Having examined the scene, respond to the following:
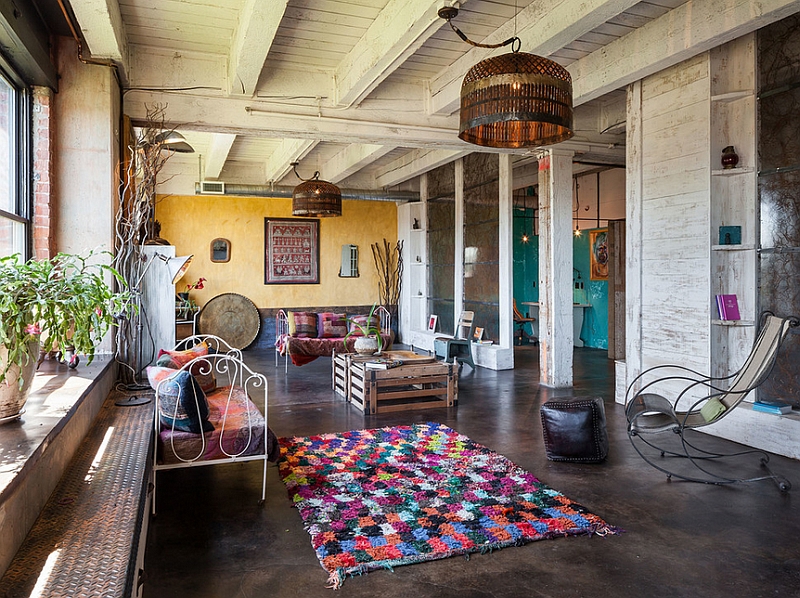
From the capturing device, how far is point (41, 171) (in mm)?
4523

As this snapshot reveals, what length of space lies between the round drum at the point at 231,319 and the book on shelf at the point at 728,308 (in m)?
8.49

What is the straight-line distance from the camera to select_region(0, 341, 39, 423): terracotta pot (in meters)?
2.49

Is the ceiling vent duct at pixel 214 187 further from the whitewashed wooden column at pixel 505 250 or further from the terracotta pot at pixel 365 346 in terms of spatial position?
the terracotta pot at pixel 365 346

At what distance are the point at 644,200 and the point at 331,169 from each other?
577 cm

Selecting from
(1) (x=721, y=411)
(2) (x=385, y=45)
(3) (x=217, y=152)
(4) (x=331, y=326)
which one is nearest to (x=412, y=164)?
(4) (x=331, y=326)

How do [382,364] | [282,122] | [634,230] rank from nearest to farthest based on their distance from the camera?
[634,230]
[282,122]
[382,364]

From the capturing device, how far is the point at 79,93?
4727mm

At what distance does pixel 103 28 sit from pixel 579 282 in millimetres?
9568

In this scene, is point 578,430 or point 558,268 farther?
point 558,268

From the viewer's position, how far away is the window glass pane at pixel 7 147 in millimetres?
4051

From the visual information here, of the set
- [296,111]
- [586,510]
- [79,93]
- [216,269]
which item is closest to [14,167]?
[79,93]

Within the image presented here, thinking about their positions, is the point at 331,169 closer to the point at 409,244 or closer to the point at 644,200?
the point at 409,244

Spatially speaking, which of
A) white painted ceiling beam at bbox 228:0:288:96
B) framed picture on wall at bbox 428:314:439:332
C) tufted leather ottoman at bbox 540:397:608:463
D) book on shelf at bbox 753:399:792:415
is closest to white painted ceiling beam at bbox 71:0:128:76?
white painted ceiling beam at bbox 228:0:288:96

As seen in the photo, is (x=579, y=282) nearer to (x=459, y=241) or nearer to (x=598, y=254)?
(x=598, y=254)
